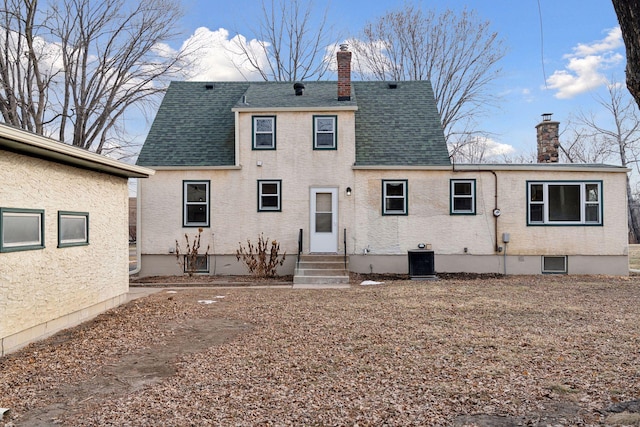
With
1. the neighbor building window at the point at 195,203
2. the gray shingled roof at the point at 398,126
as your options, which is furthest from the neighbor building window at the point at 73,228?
the gray shingled roof at the point at 398,126

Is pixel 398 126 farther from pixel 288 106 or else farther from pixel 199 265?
pixel 199 265

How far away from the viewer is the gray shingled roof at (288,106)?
14219 mm

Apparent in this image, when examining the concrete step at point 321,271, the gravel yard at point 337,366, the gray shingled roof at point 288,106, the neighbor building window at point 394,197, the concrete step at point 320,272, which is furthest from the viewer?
the gray shingled roof at point 288,106

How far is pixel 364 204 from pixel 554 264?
20.1ft

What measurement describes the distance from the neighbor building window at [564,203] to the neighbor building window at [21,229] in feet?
41.6

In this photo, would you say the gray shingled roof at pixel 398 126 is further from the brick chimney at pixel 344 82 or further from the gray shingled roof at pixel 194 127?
the gray shingled roof at pixel 194 127

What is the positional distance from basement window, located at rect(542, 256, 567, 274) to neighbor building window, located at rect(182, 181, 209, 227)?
10.5 metres

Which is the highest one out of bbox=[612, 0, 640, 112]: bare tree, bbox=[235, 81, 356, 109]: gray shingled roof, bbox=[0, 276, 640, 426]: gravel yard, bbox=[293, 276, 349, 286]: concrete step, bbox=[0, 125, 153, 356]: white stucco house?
bbox=[235, 81, 356, 109]: gray shingled roof

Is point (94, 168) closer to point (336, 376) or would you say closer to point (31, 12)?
point (336, 376)

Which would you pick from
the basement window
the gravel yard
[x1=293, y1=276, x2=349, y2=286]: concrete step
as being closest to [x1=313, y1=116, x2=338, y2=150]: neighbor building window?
[x1=293, y1=276, x2=349, y2=286]: concrete step

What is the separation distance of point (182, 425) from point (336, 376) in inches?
67.3

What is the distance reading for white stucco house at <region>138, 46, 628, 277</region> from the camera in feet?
45.1

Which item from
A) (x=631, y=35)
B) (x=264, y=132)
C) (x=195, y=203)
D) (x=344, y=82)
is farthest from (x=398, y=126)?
(x=631, y=35)

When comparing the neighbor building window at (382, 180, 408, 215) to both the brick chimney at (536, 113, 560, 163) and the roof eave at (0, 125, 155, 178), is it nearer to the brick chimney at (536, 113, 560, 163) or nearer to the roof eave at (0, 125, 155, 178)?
the brick chimney at (536, 113, 560, 163)
